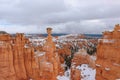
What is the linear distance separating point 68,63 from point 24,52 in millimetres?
39158

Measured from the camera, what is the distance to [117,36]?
752 inches

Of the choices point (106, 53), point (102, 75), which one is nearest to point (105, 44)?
point (106, 53)

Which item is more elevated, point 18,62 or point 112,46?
point 112,46

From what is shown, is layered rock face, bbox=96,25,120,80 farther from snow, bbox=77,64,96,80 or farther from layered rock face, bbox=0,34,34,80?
snow, bbox=77,64,96,80

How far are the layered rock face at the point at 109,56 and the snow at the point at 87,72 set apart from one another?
69.3 ft

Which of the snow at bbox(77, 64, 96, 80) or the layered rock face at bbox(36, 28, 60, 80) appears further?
the snow at bbox(77, 64, 96, 80)

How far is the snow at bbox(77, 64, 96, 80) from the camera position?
43.2 m

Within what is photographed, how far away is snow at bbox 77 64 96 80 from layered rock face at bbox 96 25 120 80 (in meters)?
21.1

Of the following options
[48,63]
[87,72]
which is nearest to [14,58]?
[48,63]

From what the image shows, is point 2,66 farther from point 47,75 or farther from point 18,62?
point 47,75

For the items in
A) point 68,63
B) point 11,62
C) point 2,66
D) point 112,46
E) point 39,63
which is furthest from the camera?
point 68,63

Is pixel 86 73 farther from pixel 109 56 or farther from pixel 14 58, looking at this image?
pixel 109 56

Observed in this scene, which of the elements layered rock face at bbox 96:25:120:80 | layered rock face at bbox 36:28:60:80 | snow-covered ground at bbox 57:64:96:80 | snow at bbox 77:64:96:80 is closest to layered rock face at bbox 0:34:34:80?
layered rock face at bbox 36:28:60:80

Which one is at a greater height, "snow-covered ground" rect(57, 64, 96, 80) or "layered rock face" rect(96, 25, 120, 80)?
"layered rock face" rect(96, 25, 120, 80)
